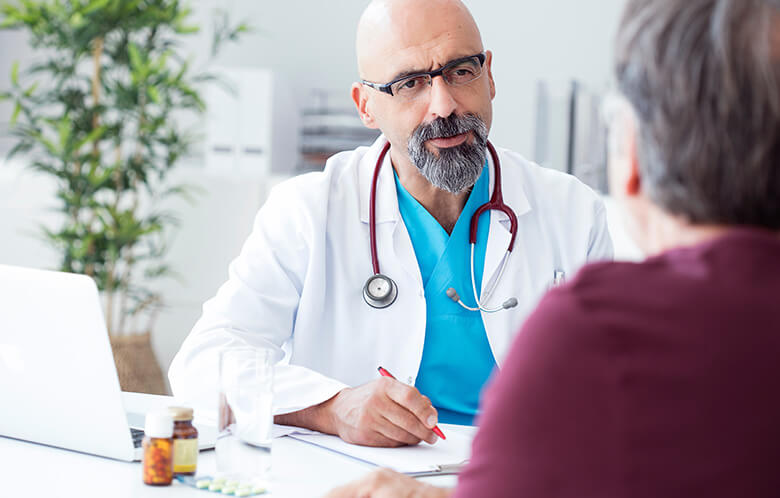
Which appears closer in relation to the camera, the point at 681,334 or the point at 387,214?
the point at 681,334

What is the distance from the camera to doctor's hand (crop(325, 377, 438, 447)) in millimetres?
1240

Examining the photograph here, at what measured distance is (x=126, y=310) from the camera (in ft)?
12.5

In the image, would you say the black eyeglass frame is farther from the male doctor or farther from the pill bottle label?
the pill bottle label

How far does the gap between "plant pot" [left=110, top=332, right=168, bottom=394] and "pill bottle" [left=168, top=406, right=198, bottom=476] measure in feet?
8.87

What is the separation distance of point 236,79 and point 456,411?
3.05 metres

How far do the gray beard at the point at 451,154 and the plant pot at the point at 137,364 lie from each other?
232cm

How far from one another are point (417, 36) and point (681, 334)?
4.09 feet

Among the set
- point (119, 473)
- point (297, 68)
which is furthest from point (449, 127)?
point (297, 68)

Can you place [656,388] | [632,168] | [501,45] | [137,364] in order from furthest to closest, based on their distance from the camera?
[501,45] → [137,364] → [632,168] → [656,388]

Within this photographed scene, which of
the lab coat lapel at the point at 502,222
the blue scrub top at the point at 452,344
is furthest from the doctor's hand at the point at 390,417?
the lab coat lapel at the point at 502,222

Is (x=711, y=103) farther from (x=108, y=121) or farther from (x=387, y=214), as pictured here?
(x=108, y=121)

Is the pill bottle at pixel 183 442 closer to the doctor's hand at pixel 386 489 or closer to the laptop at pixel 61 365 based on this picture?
the laptop at pixel 61 365

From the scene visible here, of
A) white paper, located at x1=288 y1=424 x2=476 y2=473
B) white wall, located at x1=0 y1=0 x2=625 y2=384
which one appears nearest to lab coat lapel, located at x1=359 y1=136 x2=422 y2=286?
white paper, located at x1=288 y1=424 x2=476 y2=473

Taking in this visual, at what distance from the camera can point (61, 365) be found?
3.66 ft
